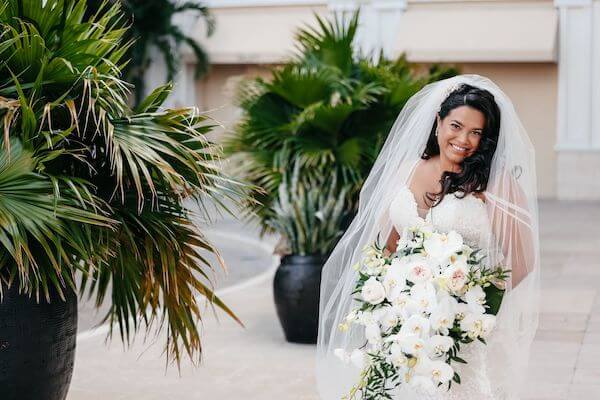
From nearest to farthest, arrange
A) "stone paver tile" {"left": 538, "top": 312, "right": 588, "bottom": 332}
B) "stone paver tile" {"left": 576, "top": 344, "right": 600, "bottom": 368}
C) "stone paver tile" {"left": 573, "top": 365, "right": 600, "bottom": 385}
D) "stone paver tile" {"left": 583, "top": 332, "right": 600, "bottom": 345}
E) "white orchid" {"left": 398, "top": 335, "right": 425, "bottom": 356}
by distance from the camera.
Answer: "white orchid" {"left": 398, "top": 335, "right": 425, "bottom": 356}, "stone paver tile" {"left": 573, "top": 365, "right": 600, "bottom": 385}, "stone paver tile" {"left": 576, "top": 344, "right": 600, "bottom": 368}, "stone paver tile" {"left": 583, "top": 332, "right": 600, "bottom": 345}, "stone paver tile" {"left": 538, "top": 312, "right": 588, "bottom": 332}

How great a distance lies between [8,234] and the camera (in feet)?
16.1

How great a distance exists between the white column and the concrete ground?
11.8 m

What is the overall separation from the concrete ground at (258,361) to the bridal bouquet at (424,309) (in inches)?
93.6

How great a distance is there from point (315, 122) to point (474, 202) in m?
4.56

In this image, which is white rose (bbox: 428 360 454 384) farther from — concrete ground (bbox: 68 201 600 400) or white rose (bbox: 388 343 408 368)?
concrete ground (bbox: 68 201 600 400)

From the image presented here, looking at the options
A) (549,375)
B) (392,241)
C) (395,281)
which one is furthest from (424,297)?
(549,375)

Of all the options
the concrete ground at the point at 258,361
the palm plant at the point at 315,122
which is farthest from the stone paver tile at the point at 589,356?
the palm plant at the point at 315,122

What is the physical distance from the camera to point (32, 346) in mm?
5238

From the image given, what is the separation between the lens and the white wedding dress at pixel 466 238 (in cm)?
470

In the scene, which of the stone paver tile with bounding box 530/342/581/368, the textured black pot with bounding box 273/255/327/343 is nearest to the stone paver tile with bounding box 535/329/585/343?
the stone paver tile with bounding box 530/342/581/368

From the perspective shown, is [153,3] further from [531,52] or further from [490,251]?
[490,251]

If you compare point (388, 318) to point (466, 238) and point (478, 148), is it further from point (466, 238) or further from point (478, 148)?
point (478, 148)

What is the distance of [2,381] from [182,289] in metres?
1.01

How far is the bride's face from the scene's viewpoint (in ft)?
15.3
